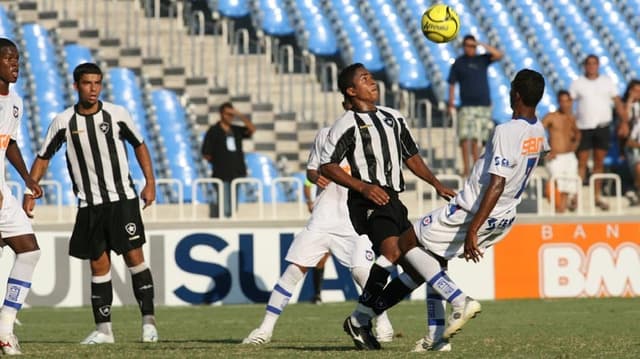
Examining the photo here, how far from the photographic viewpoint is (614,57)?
81.5ft

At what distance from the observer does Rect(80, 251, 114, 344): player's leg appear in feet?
37.7

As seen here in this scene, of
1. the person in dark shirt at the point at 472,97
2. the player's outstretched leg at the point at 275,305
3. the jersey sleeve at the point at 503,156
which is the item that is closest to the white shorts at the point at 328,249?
the player's outstretched leg at the point at 275,305

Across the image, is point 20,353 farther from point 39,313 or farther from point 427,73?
point 427,73

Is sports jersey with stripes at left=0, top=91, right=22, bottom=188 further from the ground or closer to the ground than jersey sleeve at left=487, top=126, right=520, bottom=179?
further from the ground

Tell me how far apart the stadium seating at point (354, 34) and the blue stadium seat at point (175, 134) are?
9.21 ft

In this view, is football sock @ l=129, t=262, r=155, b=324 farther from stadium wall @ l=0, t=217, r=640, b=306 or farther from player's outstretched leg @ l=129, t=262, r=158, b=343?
stadium wall @ l=0, t=217, r=640, b=306

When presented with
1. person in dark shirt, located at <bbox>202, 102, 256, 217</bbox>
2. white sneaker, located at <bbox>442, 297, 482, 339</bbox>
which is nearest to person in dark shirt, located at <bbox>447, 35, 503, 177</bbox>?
person in dark shirt, located at <bbox>202, 102, 256, 217</bbox>

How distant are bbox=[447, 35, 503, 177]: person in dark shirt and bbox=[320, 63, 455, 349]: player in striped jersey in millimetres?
9205

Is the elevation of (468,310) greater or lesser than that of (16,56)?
lesser

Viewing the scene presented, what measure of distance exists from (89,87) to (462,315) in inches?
145

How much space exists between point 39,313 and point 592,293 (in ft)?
20.0

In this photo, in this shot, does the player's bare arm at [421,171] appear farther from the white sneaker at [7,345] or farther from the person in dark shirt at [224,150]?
the person in dark shirt at [224,150]

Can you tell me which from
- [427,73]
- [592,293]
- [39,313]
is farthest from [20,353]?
[427,73]

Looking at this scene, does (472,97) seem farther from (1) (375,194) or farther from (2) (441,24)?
(1) (375,194)
